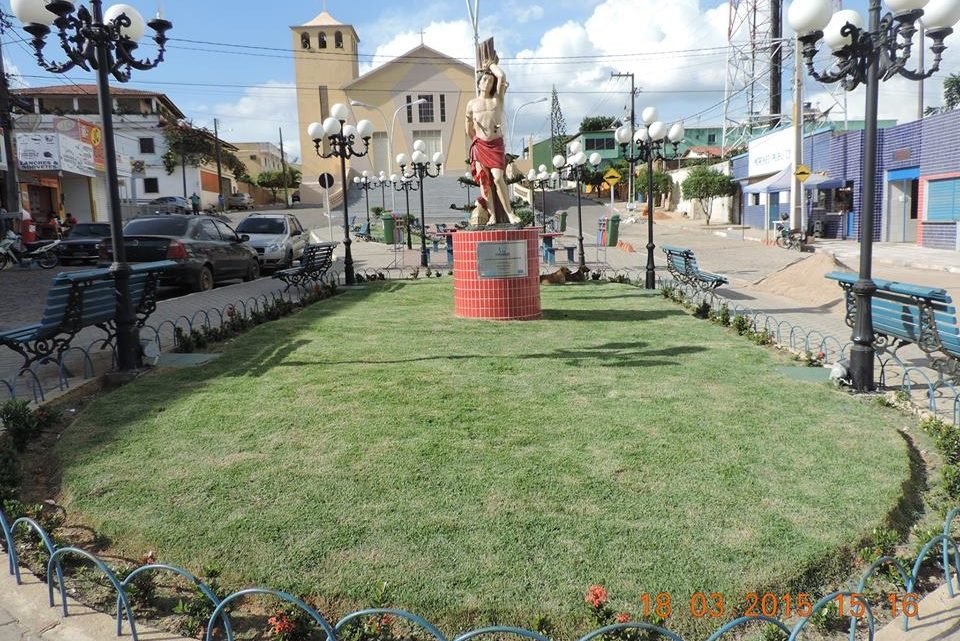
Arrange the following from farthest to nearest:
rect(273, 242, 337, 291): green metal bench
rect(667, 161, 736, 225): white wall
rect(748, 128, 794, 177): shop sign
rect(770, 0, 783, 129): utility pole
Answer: rect(770, 0, 783, 129): utility pole
rect(667, 161, 736, 225): white wall
rect(748, 128, 794, 177): shop sign
rect(273, 242, 337, 291): green metal bench

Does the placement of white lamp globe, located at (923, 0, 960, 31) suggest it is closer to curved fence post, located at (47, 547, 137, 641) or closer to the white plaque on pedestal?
the white plaque on pedestal

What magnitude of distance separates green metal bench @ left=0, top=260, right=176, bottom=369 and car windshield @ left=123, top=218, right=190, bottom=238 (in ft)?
20.1

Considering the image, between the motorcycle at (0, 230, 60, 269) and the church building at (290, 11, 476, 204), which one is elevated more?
the church building at (290, 11, 476, 204)

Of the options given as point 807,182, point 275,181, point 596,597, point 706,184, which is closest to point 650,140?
point 596,597

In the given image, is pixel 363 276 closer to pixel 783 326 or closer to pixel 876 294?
pixel 783 326

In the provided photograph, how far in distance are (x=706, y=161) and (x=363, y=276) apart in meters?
46.5

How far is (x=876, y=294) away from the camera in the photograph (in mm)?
6457

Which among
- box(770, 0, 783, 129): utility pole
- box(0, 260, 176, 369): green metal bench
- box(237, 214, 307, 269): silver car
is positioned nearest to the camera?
box(0, 260, 176, 369): green metal bench

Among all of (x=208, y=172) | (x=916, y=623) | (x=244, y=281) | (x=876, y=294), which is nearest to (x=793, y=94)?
(x=244, y=281)

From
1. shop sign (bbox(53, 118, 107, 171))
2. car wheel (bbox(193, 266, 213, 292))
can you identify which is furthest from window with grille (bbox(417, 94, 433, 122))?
car wheel (bbox(193, 266, 213, 292))

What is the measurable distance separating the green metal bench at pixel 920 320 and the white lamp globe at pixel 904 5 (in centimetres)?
235

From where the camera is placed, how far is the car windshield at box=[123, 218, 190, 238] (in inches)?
521

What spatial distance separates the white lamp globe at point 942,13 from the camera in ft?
21.6

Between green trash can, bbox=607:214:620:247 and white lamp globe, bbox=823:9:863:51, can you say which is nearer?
white lamp globe, bbox=823:9:863:51
